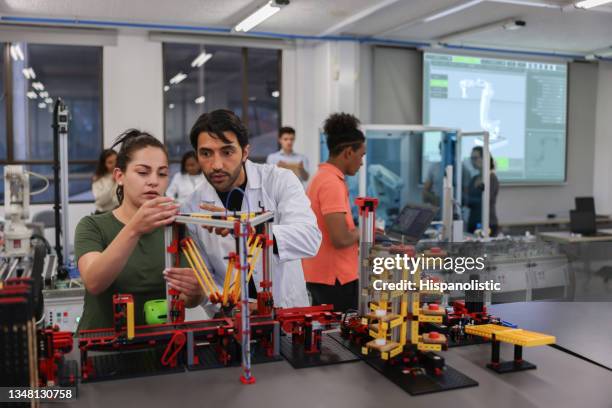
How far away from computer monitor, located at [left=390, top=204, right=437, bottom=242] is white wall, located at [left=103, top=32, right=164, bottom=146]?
3.55 m

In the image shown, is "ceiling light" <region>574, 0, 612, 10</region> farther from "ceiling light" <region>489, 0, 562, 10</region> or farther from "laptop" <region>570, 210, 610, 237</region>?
"laptop" <region>570, 210, 610, 237</region>

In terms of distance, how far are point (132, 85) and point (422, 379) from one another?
16.9 feet

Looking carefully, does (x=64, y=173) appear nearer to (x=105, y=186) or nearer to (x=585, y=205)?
(x=105, y=186)

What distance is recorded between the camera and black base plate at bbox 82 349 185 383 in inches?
51.4

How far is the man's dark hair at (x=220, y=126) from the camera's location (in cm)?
166

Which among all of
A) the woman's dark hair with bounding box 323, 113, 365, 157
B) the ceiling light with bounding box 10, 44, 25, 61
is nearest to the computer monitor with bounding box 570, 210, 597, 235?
the woman's dark hair with bounding box 323, 113, 365, 157

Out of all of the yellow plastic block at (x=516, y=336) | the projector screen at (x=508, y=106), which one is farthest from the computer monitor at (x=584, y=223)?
the yellow plastic block at (x=516, y=336)

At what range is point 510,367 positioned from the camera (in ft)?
4.50

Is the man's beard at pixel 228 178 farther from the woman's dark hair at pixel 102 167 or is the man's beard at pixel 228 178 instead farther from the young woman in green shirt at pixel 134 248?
the woman's dark hair at pixel 102 167

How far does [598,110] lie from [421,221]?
581 cm

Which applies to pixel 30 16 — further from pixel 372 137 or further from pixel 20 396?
pixel 20 396

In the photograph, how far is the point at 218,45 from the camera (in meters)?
6.05

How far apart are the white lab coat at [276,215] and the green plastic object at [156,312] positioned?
25 cm

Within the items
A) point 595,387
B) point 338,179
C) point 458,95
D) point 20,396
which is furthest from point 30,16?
point 595,387
